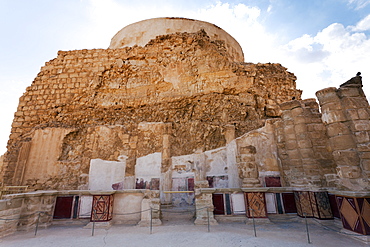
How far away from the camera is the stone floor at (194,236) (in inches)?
144

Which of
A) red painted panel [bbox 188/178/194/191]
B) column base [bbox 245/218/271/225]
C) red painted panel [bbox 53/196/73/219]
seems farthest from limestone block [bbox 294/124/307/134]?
red painted panel [bbox 53/196/73/219]

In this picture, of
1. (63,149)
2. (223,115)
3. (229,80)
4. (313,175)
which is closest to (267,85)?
(229,80)

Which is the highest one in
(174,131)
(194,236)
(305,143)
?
(174,131)

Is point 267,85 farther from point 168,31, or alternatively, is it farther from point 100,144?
point 100,144

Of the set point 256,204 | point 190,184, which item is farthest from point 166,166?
point 256,204

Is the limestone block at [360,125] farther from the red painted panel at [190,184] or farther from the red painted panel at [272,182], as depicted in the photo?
the red painted panel at [190,184]

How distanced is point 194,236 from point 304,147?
13.1 ft

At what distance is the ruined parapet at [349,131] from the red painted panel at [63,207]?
6996mm

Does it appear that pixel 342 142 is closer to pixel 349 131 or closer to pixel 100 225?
pixel 349 131

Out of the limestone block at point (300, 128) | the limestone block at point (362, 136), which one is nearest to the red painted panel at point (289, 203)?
the limestone block at point (300, 128)

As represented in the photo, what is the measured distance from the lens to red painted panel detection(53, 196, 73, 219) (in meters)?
5.36

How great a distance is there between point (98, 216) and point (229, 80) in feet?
25.1

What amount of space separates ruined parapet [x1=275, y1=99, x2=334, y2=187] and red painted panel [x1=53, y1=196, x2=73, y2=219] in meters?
6.52

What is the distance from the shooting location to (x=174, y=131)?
8820 millimetres
